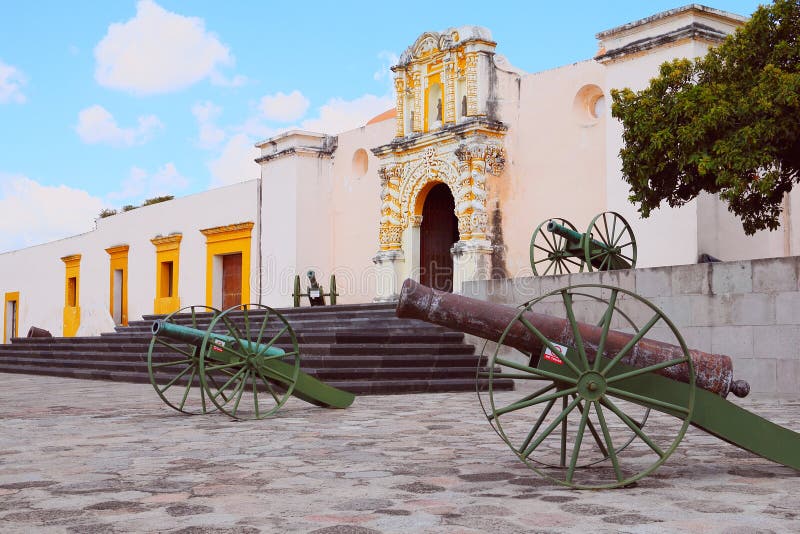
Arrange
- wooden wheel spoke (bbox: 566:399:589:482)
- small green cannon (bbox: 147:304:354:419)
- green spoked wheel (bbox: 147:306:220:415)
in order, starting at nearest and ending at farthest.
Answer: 1. wooden wheel spoke (bbox: 566:399:589:482)
2. small green cannon (bbox: 147:304:354:419)
3. green spoked wheel (bbox: 147:306:220:415)

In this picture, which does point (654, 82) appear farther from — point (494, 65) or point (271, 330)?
point (271, 330)

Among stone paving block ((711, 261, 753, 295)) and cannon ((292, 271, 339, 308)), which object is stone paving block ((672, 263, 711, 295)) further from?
cannon ((292, 271, 339, 308))

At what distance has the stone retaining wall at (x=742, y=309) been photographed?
9.85 m

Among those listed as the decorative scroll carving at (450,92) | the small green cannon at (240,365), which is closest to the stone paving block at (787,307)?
the small green cannon at (240,365)

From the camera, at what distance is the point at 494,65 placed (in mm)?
16859

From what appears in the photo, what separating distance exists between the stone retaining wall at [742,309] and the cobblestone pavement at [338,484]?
2461mm

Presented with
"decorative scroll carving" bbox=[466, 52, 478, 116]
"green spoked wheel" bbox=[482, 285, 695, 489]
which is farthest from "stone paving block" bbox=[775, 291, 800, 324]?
"decorative scroll carving" bbox=[466, 52, 478, 116]

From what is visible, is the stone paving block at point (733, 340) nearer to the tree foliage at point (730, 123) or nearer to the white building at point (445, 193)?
the tree foliage at point (730, 123)

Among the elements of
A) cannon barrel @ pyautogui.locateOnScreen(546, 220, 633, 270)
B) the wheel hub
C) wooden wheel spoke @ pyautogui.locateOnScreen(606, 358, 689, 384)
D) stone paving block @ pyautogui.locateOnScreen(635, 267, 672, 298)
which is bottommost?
the wheel hub

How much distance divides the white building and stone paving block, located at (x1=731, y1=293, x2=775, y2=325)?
2.82 metres

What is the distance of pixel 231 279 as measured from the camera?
77.2 feet

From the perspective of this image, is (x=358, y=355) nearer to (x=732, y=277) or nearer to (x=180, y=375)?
(x=180, y=375)

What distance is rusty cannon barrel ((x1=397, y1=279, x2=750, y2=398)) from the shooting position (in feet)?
15.6

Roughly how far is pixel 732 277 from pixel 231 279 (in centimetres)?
1534
